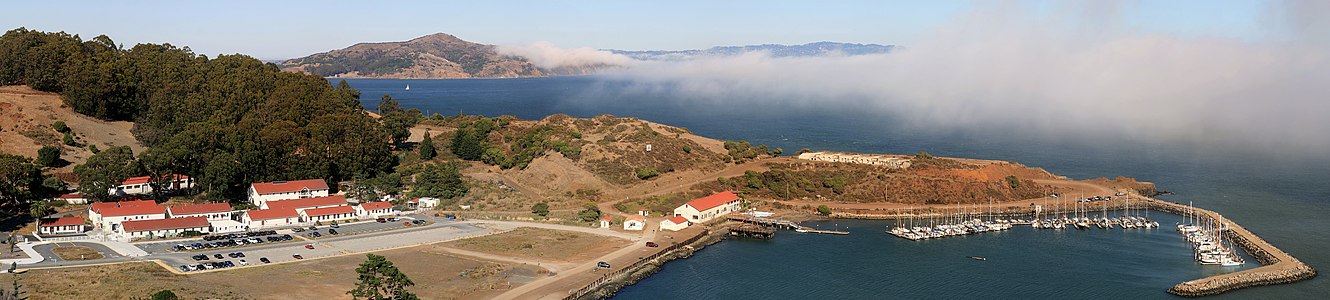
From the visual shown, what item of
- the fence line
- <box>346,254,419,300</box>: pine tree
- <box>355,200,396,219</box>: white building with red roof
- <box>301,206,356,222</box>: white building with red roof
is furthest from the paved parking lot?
<box>346,254,419,300</box>: pine tree

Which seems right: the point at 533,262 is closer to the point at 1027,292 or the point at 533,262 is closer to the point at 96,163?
the point at 1027,292

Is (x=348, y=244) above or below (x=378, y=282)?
below

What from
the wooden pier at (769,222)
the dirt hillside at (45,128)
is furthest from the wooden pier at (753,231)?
the dirt hillside at (45,128)

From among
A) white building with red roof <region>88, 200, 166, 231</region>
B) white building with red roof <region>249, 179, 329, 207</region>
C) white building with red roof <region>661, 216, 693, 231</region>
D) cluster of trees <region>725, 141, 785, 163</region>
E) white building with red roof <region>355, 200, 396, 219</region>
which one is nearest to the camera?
white building with red roof <region>88, 200, 166, 231</region>

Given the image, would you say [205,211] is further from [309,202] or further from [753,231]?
[753,231]

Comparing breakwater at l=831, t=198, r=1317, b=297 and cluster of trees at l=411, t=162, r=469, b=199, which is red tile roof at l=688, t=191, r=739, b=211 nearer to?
breakwater at l=831, t=198, r=1317, b=297

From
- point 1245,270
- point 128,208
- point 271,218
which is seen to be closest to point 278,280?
point 271,218
